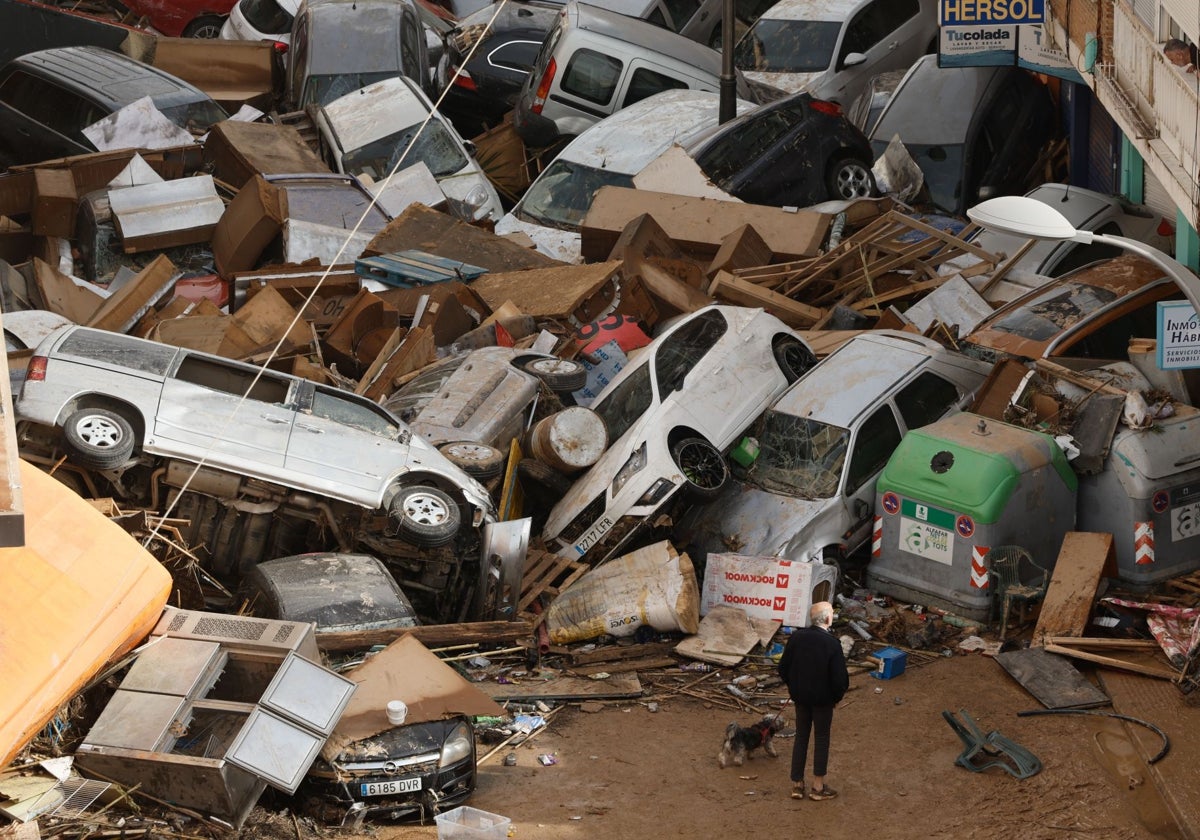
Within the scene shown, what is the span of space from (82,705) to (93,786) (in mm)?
760

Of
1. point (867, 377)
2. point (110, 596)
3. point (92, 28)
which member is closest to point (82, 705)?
point (110, 596)

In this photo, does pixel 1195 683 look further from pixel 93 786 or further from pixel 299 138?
pixel 299 138

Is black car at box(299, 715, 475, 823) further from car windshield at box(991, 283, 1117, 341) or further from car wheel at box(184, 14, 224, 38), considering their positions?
car wheel at box(184, 14, 224, 38)

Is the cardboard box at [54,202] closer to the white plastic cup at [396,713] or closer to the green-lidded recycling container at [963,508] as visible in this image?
the green-lidded recycling container at [963,508]

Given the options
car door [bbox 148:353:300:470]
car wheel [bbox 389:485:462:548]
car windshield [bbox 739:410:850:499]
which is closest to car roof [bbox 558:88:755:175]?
car windshield [bbox 739:410:850:499]

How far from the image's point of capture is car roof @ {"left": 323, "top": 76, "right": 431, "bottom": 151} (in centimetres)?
1880

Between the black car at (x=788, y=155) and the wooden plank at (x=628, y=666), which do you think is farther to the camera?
the black car at (x=788, y=155)

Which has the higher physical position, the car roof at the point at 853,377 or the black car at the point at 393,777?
the car roof at the point at 853,377

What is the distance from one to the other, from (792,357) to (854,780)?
466 cm

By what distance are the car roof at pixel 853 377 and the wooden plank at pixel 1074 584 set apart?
74.1 inches

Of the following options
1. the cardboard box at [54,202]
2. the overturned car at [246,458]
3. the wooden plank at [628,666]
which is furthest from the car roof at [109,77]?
the wooden plank at [628,666]

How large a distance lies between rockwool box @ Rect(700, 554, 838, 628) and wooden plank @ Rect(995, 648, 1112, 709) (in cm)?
130

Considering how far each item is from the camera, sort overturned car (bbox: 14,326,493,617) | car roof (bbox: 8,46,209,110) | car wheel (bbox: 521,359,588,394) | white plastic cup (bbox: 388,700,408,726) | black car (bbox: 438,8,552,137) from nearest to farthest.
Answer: white plastic cup (bbox: 388,700,408,726) < overturned car (bbox: 14,326,493,617) < car wheel (bbox: 521,359,588,394) < car roof (bbox: 8,46,209,110) < black car (bbox: 438,8,552,137)

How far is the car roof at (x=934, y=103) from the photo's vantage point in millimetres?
18312
